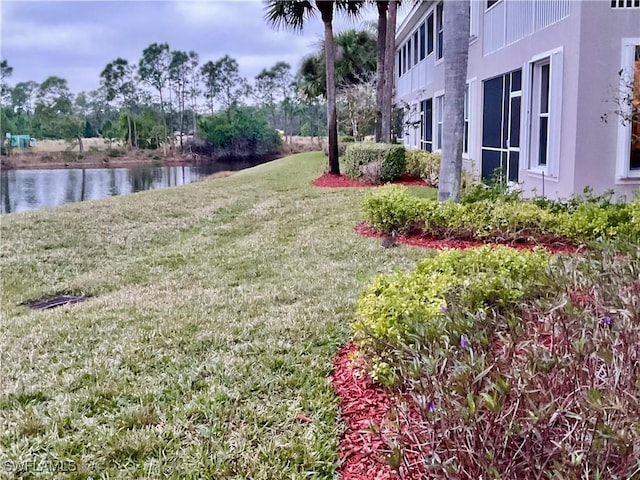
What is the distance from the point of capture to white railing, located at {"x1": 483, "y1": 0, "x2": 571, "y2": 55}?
8906 mm

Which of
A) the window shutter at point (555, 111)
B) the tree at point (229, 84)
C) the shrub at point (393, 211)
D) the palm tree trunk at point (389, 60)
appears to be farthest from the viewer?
the tree at point (229, 84)

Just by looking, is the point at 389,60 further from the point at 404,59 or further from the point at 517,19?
the point at 404,59

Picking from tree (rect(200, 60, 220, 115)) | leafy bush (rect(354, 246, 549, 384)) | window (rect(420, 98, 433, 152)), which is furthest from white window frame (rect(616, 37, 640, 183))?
tree (rect(200, 60, 220, 115))

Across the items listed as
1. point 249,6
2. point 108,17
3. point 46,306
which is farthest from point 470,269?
point 249,6

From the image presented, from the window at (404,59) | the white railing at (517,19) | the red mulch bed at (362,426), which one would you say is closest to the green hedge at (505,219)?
the white railing at (517,19)

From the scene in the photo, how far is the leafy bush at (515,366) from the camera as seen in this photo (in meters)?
2.13

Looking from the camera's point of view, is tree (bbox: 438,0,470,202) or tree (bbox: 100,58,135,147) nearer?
tree (bbox: 438,0,470,202)

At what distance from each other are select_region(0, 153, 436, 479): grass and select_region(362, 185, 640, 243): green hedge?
63 centimetres

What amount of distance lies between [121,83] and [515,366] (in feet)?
175

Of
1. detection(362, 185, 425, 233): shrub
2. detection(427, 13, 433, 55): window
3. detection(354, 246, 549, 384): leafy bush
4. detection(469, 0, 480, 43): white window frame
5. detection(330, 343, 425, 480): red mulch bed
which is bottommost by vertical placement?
detection(330, 343, 425, 480): red mulch bed

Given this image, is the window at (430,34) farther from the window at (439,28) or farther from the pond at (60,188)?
the pond at (60,188)

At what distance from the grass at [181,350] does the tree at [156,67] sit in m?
43.4

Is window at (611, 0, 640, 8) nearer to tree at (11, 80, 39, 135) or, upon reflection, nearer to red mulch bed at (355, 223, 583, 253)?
red mulch bed at (355, 223, 583, 253)

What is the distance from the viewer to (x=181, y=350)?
166 inches
